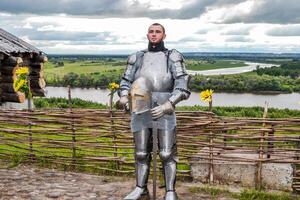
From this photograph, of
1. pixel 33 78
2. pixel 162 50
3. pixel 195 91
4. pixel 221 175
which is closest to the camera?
pixel 162 50

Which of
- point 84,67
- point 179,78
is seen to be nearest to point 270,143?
point 179,78

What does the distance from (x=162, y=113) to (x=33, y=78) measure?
31.7ft

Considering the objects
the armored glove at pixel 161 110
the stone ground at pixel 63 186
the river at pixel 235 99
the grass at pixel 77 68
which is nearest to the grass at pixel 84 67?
the grass at pixel 77 68

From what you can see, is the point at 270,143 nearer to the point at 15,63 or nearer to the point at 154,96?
the point at 154,96

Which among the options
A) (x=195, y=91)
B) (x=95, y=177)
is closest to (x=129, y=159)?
(x=95, y=177)

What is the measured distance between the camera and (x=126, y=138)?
6371mm

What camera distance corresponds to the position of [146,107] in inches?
182

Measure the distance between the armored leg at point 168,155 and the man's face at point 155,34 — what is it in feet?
2.99

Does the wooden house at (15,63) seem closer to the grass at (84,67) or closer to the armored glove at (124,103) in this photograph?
the armored glove at (124,103)

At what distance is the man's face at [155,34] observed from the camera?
4.77 meters

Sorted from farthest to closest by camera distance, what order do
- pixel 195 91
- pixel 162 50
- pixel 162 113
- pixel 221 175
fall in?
pixel 195 91 → pixel 221 175 → pixel 162 50 → pixel 162 113

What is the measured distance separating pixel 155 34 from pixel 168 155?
1.21m

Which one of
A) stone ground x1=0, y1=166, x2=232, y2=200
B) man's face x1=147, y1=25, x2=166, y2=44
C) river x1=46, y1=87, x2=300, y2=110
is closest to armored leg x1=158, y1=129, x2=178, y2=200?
stone ground x1=0, y1=166, x2=232, y2=200

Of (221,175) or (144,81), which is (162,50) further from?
(221,175)
